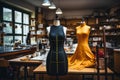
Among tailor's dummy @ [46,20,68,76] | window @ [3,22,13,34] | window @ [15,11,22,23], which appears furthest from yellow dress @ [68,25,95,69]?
window @ [15,11,22,23]

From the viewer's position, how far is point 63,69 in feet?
8.93

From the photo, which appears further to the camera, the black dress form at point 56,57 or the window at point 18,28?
the window at point 18,28

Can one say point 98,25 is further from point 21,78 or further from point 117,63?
point 21,78

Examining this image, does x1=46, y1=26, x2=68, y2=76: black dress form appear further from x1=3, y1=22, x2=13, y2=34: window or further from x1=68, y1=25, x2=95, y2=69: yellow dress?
x1=3, y1=22, x2=13, y2=34: window

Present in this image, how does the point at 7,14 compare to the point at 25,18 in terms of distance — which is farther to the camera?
the point at 25,18

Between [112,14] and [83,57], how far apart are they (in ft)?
21.6

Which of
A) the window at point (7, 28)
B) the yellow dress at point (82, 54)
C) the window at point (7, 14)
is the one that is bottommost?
the yellow dress at point (82, 54)

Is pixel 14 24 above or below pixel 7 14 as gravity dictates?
below

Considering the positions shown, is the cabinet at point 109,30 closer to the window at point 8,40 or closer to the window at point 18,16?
the window at point 18,16

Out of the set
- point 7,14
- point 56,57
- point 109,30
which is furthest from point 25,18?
point 56,57

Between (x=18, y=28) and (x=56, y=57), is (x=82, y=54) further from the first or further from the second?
(x=18, y=28)

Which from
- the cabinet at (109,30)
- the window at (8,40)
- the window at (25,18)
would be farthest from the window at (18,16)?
the cabinet at (109,30)

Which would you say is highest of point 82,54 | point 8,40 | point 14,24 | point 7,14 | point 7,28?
point 7,14

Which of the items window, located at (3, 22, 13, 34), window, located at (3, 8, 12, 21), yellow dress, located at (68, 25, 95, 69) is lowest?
yellow dress, located at (68, 25, 95, 69)
